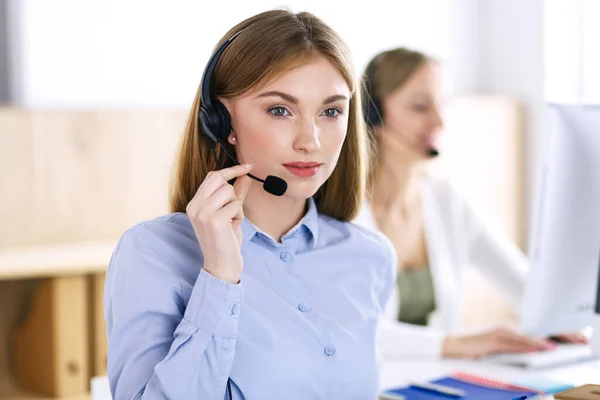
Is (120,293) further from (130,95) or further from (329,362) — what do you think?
(130,95)

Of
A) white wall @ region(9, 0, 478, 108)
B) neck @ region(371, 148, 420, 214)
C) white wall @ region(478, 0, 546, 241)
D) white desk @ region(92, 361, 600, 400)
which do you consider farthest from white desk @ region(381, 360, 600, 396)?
white wall @ region(478, 0, 546, 241)

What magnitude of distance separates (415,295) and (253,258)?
3.39 ft

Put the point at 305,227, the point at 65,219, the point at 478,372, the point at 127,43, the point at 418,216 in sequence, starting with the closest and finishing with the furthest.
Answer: the point at 305,227 → the point at 478,372 → the point at 418,216 → the point at 65,219 → the point at 127,43

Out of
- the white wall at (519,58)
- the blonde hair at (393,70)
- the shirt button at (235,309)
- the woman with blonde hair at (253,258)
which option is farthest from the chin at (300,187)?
the white wall at (519,58)

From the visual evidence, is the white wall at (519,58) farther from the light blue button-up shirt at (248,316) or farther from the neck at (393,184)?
the light blue button-up shirt at (248,316)

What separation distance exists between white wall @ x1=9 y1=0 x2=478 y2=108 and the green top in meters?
1.12

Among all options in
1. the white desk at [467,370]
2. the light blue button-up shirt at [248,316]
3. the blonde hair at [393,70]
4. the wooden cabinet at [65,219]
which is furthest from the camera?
the wooden cabinet at [65,219]

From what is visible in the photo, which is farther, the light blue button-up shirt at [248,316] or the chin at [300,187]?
the chin at [300,187]

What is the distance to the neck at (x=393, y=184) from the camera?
2307 millimetres

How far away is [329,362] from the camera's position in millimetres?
1314

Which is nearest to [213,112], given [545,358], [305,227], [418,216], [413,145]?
[305,227]

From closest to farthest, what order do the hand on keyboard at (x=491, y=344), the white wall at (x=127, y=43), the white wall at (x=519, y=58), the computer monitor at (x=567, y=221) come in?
the computer monitor at (x=567, y=221) → the hand on keyboard at (x=491, y=344) → the white wall at (x=127, y=43) → the white wall at (x=519, y=58)

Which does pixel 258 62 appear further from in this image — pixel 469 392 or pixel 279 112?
pixel 469 392

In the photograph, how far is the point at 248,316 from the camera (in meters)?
1.28
